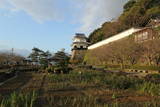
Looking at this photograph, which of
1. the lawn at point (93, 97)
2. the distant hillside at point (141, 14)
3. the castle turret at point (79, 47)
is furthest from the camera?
the castle turret at point (79, 47)

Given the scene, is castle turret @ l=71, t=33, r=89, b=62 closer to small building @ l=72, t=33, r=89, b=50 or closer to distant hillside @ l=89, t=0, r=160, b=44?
small building @ l=72, t=33, r=89, b=50

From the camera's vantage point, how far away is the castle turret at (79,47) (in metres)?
55.8

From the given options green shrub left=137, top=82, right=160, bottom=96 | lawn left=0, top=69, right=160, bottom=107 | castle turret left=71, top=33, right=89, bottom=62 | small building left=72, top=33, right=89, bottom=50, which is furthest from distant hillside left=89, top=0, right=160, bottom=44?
green shrub left=137, top=82, right=160, bottom=96

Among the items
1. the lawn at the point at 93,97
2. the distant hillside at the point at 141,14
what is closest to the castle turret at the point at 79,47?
the distant hillside at the point at 141,14

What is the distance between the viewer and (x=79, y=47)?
64.9 m

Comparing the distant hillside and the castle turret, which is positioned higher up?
the distant hillside

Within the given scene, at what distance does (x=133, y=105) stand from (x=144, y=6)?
39476 millimetres

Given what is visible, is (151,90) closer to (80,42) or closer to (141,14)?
(141,14)

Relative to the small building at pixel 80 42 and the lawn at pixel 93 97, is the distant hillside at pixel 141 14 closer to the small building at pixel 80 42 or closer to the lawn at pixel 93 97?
the small building at pixel 80 42

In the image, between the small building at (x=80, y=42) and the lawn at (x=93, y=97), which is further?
the small building at (x=80, y=42)

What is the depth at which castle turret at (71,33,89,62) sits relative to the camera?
2196 inches

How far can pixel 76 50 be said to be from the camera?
2231 inches

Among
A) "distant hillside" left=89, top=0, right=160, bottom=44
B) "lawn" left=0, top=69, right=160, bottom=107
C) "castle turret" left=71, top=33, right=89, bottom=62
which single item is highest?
"distant hillside" left=89, top=0, right=160, bottom=44

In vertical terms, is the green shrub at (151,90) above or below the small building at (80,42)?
below
